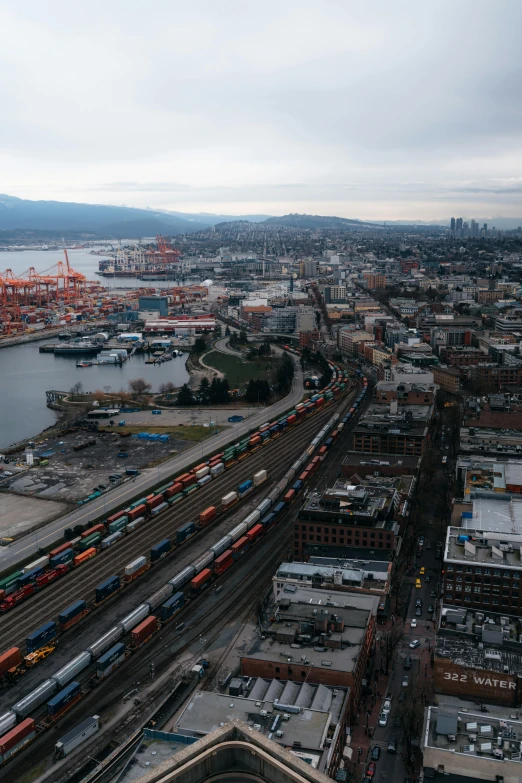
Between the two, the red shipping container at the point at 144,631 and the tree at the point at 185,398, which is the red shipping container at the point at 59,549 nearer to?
the red shipping container at the point at 144,631

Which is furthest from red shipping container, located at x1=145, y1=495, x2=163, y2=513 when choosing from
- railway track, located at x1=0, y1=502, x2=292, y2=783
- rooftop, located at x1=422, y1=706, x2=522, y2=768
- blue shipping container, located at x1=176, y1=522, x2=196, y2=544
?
rooftop, located at x1=422, y1=706, x2=522, y2=768

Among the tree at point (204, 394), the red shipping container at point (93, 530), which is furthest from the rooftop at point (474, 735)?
the tree at point (204, 394)

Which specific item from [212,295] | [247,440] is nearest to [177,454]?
[247,440]

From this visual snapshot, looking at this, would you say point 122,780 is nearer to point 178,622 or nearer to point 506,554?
point 178,622

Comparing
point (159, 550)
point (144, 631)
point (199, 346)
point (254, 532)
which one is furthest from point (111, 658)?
point (199, 346)

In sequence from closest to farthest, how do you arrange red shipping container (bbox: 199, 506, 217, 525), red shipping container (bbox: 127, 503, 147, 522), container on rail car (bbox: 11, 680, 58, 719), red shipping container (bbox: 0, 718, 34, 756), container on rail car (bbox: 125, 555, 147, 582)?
red shipping container (bbox: 0, 718, 34, 756) → container on rail car (bbox: 11, 680, 58, 719) → container on rail car (bbox: 125, 555, 147, 582) → red shipping container (bbox: 199, 506, 217, 525) → red shipping container (bbox: 127, 503, 147, 522)

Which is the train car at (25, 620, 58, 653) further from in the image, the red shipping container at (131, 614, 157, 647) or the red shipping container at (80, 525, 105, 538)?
the red shipping container at (80, 525, 105, 538)

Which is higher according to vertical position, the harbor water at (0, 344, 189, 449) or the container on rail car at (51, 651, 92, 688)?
the container on rail car at (51, 651, 92, 688)
